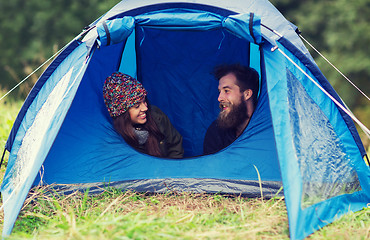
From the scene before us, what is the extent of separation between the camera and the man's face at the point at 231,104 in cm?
361

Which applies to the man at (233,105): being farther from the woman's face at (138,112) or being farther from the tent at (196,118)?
the woman's face at (138,112)

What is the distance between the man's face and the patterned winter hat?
2.12 ft

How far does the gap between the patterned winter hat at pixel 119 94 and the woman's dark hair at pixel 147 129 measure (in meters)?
0.06

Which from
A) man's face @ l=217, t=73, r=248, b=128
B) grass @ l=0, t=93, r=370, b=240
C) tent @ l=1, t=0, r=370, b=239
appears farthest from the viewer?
man's face @ l=217, t=73, r=248, b=128

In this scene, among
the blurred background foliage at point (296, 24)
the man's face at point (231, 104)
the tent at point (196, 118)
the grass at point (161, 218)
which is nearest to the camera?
the grass at point (161, 218)

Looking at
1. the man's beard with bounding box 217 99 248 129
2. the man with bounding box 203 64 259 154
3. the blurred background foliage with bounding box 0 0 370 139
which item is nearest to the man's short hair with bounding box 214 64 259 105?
the man with bounding box 203 64 259 154

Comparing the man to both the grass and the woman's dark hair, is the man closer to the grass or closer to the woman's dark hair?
the woman's dark hair

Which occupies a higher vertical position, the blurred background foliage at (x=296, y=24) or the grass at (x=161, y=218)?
the blurred background foliage at (x=296, y=24)

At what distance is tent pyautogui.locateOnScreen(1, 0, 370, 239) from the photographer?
8.63 feet

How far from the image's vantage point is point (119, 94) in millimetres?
3498

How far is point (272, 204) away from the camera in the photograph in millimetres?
2971

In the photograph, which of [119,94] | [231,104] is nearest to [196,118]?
[231,104]

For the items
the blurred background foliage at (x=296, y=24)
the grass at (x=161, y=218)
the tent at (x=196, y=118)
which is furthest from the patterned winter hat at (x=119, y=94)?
the blurred background foliage at (x=296, y=24)

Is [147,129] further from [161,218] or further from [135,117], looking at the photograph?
[161,218]
